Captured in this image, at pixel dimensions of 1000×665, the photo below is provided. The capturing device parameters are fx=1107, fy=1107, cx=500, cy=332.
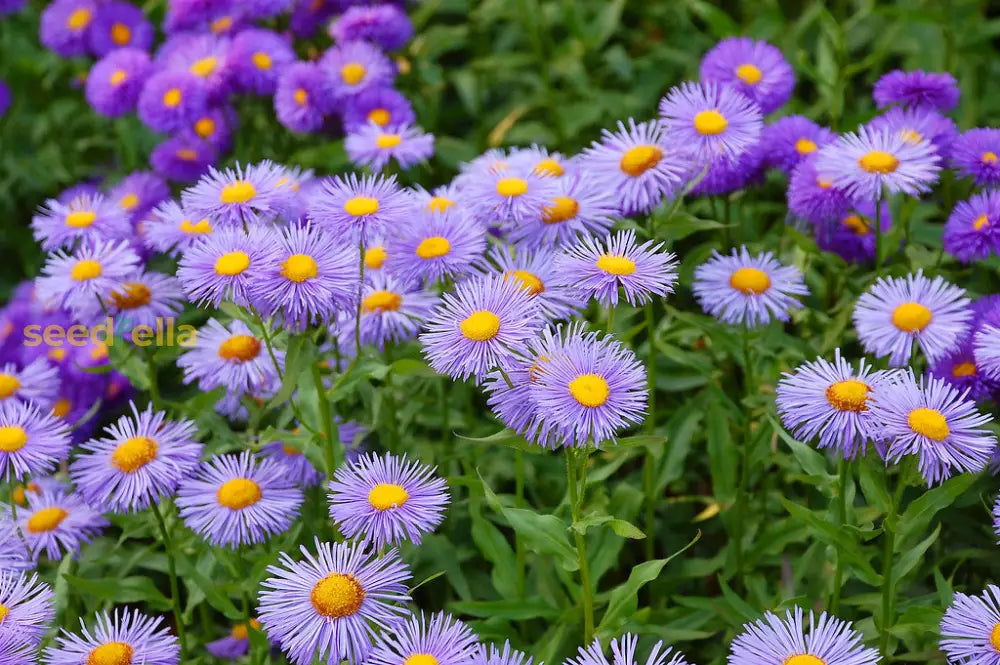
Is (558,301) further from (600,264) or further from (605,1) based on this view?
(605,1)

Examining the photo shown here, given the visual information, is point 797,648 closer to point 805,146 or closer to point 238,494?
point 238,494

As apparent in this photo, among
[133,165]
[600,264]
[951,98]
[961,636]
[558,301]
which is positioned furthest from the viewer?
[133,165]

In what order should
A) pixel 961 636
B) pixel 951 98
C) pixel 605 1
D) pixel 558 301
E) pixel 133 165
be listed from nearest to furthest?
pixel 961 636, pixel 558 301, pixel 951 98, pixel 133 165, pixel 605 1

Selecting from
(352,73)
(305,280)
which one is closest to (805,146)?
(305,280)

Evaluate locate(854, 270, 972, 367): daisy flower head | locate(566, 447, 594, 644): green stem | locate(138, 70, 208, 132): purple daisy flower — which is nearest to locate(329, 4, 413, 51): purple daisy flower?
locate(138, 70, 208, 132): purple daisy flower

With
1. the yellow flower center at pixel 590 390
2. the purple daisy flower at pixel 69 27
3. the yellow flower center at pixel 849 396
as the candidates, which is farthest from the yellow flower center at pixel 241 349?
the purple daisy flower at pixel 69 27

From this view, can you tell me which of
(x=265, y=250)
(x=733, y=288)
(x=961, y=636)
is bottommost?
(x=961, y=636)

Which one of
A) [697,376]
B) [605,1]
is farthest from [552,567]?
[605,1]

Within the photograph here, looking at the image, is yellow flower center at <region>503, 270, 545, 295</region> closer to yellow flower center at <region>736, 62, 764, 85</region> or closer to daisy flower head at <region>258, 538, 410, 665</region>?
daisy flower head at <region>258, 538, 410, 665</region>
